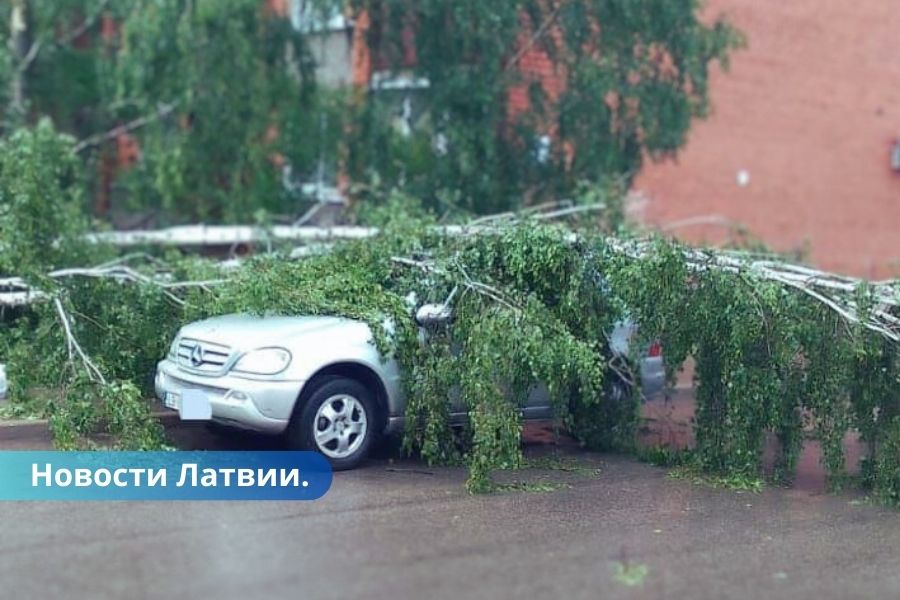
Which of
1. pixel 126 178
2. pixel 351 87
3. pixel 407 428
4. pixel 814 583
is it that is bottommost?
pixel 814 583

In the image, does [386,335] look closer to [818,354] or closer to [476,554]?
[476,554]

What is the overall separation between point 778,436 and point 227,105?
8611mm

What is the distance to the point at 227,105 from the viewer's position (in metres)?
14.5

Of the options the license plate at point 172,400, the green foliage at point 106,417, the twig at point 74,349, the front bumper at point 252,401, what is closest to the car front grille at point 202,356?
the front bumper at point 252,401

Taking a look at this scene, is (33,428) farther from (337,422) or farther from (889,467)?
(889,467)

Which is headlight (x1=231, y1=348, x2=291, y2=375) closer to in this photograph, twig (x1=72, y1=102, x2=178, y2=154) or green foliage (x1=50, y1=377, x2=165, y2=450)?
green foliage (x1=50, y1=377, x2=165, y2=450)

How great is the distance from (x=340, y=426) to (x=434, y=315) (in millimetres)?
1069

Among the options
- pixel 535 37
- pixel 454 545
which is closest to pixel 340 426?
pixel 454 545

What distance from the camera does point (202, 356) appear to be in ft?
27.3

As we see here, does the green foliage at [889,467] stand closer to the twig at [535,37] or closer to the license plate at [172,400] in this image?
the license plate at [172,400]

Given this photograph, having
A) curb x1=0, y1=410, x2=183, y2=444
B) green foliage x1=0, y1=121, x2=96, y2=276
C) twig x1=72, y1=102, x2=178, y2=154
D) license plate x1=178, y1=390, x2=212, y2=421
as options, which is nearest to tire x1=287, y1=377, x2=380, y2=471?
license plate x1=178, y1=390, x2=212, y2=421

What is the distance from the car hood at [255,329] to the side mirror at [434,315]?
52 centimetres

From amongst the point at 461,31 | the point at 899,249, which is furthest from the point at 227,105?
the point at 899,249

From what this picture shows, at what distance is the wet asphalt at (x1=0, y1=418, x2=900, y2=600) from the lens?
5.85 meters
